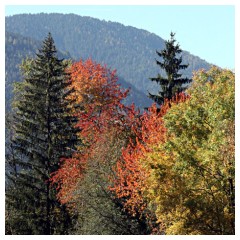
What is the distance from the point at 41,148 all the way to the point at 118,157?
44.0ft

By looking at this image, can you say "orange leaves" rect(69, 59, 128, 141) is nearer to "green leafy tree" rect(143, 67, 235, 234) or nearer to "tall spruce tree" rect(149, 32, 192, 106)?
"tall spruce tree" rect(149, 32, 192, 106)

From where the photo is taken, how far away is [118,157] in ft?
138

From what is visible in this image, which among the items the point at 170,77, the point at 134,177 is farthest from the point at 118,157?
the point at 170,77

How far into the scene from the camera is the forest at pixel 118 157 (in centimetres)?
2659

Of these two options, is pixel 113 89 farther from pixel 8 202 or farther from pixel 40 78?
pixel 8 202

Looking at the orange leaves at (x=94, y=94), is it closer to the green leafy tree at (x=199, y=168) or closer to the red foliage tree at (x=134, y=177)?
the red foliage tree at (x=134, y=177)

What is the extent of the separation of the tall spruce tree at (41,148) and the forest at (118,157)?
104 mm

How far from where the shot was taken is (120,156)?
139ft

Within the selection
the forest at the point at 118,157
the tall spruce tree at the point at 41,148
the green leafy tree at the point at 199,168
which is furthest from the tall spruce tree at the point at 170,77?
the green leafy tree at the point at 199,168

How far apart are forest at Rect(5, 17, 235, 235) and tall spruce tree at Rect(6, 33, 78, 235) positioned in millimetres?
104

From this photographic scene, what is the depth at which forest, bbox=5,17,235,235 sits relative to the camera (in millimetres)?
26594

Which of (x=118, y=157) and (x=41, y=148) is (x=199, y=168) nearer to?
(x=118, y=157)
